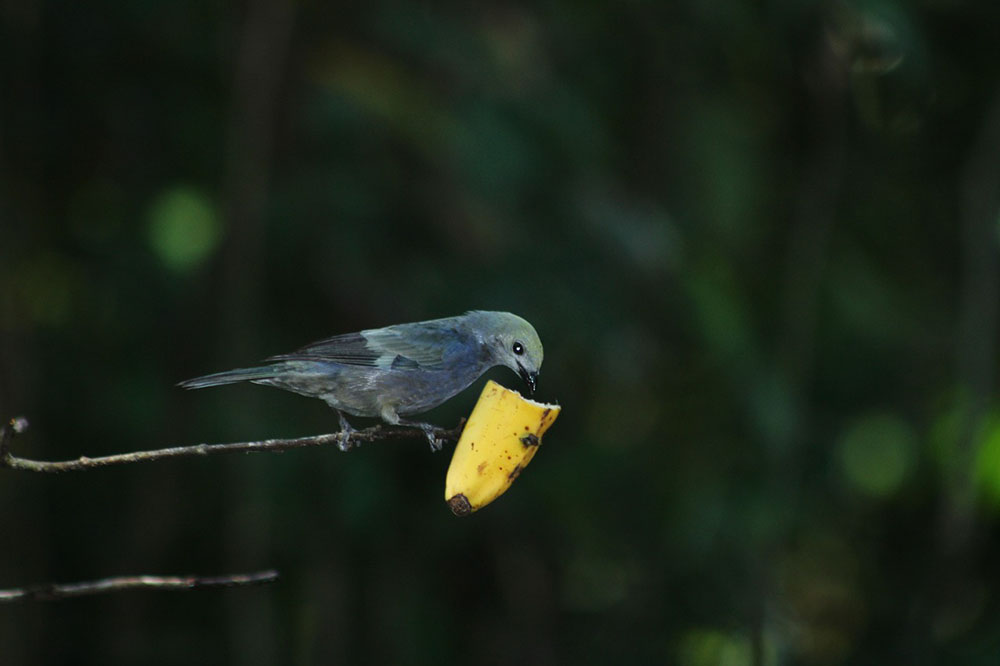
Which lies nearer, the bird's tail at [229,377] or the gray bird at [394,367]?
the bird's tail at [229,377]

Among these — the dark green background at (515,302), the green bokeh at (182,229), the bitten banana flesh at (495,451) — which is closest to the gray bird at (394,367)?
the bitten banana flesh at (495,451)

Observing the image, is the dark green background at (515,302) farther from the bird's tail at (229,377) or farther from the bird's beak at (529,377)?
the bird's tail at (229,377)

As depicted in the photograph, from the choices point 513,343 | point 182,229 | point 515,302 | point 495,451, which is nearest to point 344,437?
point 495,451

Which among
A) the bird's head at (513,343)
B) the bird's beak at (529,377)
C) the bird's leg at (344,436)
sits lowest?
the bird's leg at (344,436)

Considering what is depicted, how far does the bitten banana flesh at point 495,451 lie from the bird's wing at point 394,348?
0.56 m

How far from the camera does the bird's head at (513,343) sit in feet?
9.48

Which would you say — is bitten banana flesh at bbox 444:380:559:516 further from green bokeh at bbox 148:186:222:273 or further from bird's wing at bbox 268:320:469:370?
green bokeh at bbox 148:186:222:273

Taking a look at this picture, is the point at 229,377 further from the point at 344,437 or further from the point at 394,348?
the point at 394,348

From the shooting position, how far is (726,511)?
5121mm

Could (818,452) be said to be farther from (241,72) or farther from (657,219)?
(241,72)

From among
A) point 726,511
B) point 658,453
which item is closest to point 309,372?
point 726,511

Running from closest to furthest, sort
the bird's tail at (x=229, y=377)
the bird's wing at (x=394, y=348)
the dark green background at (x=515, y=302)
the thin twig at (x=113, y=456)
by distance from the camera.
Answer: the thin twig at (x=113, y=456), the bird's tail at (x=229, y=377), the bird's wing at (x=394, y=348), the dark green background at (x=515, y=302)

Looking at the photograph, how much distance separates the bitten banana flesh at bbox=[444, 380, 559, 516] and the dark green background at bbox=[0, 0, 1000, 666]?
216cm

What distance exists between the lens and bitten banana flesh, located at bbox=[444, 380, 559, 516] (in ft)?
7.08
